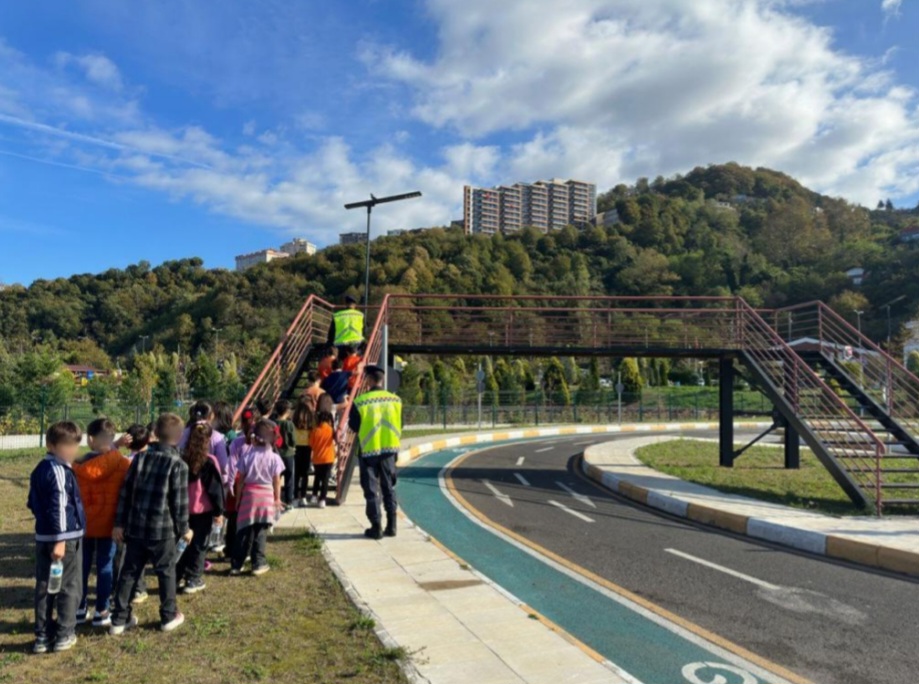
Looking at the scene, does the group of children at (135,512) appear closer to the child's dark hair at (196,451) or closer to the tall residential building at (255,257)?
the child's dark hair at (196,451)

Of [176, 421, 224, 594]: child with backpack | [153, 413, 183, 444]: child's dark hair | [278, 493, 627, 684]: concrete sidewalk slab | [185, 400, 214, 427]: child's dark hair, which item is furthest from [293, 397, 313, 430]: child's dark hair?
[153, 413, 183, 444]: child's dark hair

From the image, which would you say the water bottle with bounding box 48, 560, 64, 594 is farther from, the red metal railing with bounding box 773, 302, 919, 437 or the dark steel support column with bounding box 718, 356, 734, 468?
the dark steel support column with bounding box 718, 356, 734, 468

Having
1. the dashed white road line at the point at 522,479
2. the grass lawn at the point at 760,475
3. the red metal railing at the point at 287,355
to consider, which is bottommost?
the dashed white road line at the point at 522,479

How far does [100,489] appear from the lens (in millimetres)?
4879

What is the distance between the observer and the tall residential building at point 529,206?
174m

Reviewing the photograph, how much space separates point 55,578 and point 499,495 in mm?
8408

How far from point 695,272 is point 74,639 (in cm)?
9888

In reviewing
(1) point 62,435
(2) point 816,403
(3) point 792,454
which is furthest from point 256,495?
(3) point 792,454

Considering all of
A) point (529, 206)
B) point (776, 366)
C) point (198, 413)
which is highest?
point (529, 206)

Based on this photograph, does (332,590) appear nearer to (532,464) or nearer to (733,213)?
(532,464)

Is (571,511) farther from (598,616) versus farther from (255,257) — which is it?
(255,257)

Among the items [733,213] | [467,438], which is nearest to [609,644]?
[467,438]

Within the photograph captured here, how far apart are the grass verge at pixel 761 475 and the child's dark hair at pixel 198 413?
8.87 meters

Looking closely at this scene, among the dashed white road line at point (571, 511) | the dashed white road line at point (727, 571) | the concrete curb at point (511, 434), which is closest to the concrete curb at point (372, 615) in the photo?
the dashed white road line at point (727, 571)
